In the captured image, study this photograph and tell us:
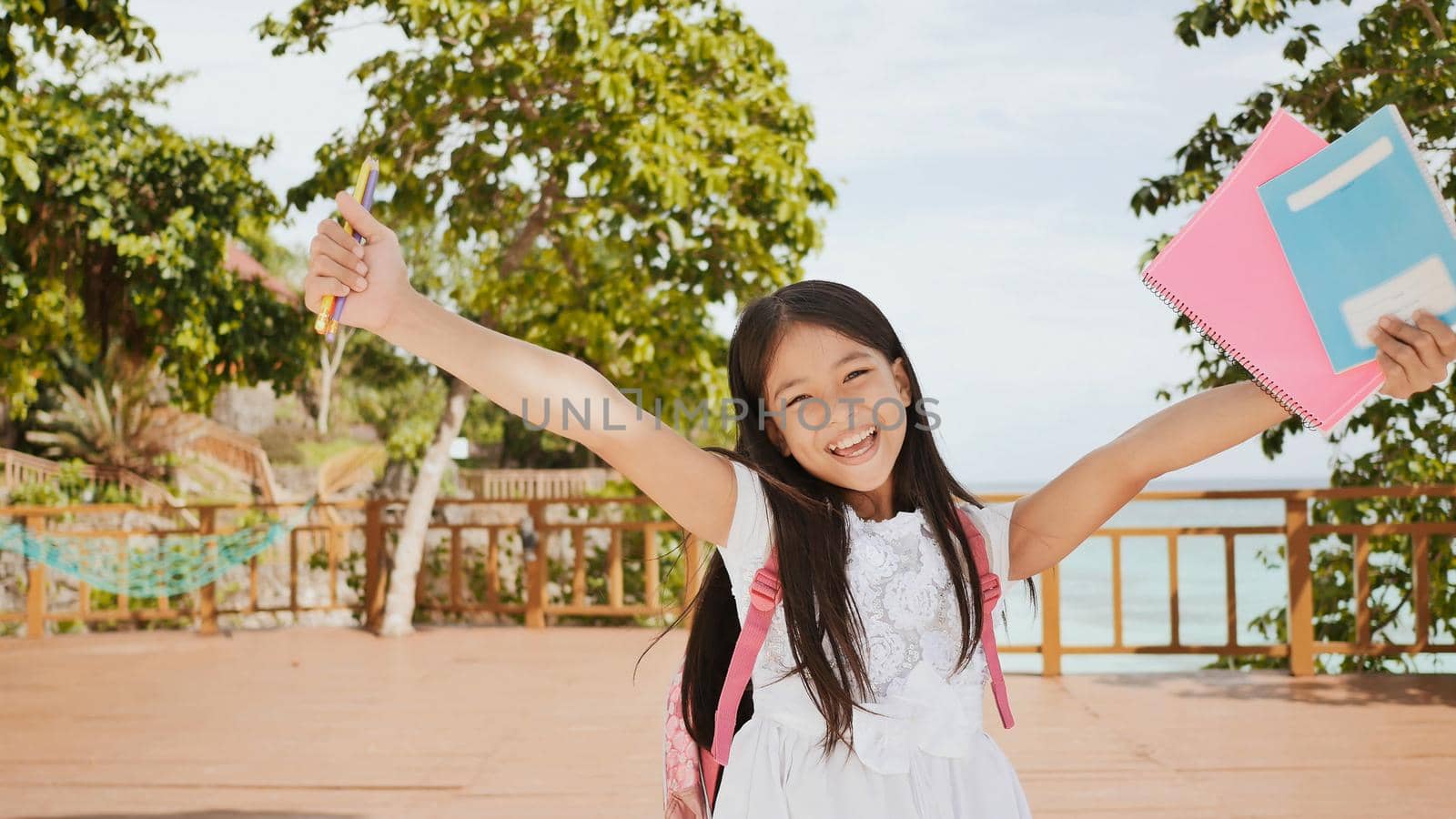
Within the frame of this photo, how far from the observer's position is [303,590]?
14469 mm

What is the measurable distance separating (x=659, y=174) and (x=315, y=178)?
2.29 meters

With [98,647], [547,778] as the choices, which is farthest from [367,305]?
[98,647]

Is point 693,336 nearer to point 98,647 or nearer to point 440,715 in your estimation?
point 440,715

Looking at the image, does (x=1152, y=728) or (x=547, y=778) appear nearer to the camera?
(x=547, y=778)

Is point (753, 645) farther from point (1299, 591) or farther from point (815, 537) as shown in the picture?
point (1299, 591)

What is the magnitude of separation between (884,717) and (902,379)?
0.46 meters

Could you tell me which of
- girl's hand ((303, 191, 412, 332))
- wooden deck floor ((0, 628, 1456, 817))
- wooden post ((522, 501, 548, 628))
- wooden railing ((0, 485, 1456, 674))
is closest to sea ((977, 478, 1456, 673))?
wooden railing ((0, 485, 1456, 674))

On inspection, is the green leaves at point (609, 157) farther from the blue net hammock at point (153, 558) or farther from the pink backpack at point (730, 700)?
the pink backpack at point (730, 700)

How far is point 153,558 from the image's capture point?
24.0 feet

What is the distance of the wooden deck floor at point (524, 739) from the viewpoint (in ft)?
11.3

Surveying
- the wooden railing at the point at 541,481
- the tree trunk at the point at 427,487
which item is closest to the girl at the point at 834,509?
the tree trunk at the point at 427,487

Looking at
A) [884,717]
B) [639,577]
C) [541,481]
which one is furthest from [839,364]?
[541,481]

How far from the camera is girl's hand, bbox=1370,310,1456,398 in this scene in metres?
1.12

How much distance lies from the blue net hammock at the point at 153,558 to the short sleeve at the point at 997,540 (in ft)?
21.1
